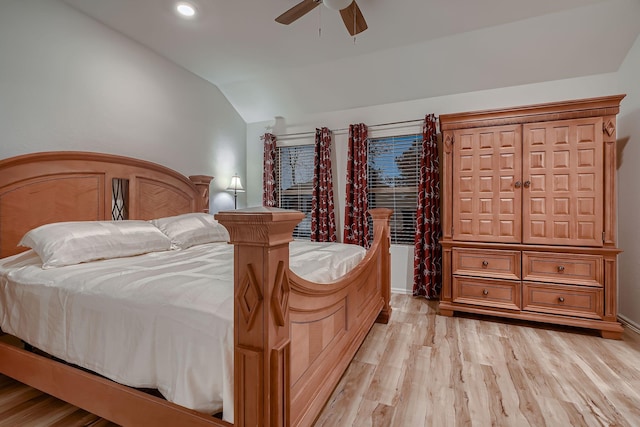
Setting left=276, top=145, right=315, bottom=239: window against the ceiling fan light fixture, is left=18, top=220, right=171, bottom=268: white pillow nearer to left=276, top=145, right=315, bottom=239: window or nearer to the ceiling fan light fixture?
the ceiling fan light fixture

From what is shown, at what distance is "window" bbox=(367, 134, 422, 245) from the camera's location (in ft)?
12.5

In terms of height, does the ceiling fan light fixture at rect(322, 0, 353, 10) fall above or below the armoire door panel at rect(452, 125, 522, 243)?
above

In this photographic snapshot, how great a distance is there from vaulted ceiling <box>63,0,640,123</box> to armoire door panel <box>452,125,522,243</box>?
927 millimetres

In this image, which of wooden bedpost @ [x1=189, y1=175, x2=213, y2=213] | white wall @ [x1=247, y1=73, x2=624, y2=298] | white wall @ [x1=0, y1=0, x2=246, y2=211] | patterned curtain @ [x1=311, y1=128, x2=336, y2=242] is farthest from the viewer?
patterned curtain @ [x1=311, y1=128, x2=336, y2=242]

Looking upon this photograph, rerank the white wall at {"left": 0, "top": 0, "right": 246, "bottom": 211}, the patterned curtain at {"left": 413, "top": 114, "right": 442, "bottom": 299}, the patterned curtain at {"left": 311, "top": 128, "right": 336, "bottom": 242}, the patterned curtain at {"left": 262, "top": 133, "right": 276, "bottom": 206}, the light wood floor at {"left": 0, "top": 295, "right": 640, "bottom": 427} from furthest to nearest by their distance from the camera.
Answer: the patterned curtain at {"left": 262, "top": 133, "right": 276, "bottom": 206}
the patterned curtain at {"left": 311, "top": 128, "right": 336, "bottom": 242}
the patterned curtain at {"left": 413, "top": 114, "right": 442, "bottom": 299}
the white wall at {"left": 0, "top": 0, "right": 246, "bottom": 211}
the light wood floor at {"left": 0, "top": 295, "right": 640, "bottom": 427}

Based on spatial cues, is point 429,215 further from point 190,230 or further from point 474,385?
point 190,230

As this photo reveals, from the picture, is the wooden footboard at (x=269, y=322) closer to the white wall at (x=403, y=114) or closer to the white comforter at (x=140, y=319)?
the white comforter at (x=140, y=319)

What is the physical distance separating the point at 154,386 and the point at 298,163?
364 cm

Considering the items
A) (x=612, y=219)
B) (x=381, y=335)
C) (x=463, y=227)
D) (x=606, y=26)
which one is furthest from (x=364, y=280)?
(x=606, y=26)

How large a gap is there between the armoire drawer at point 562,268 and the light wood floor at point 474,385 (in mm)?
466

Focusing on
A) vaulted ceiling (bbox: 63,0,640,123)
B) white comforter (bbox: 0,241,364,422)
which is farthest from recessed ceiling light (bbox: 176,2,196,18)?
white comforter (bbox: 0,241,364,422)

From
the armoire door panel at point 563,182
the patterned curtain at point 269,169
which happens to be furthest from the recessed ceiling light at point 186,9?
the armoire door panel at point 563,182

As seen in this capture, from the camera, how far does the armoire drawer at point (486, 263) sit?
2732mm

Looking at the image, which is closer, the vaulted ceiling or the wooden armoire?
the wooden armoire
